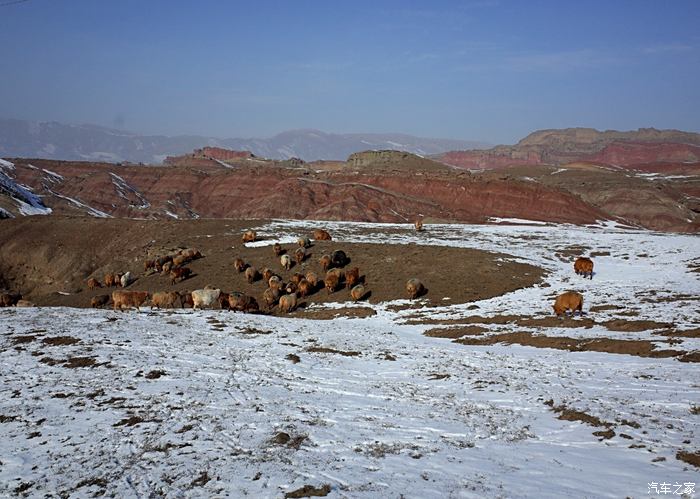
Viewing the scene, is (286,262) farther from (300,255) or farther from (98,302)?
(98,302)

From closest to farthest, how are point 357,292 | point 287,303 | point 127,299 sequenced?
point 127,299, point 287,303, point 357,292

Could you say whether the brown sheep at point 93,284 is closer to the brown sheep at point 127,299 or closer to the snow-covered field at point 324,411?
the brown sheep at point 127,299

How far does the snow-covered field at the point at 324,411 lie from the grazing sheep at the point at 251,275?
1070 centimetres

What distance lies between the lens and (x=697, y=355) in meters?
14.3

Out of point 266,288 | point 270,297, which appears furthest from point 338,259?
point 270,297

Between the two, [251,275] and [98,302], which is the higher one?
[251,275]

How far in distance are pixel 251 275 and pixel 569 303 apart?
809 inches

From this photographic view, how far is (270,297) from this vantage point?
28.8 meters

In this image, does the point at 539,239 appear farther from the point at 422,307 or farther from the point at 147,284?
the point at 147,284

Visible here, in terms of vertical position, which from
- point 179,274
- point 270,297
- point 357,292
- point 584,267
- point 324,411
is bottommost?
point 270,297

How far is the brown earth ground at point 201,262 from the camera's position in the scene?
30062 mm

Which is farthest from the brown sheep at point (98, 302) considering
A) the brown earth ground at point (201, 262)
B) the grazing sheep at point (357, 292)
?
the grazing sheep at point (357, 292)

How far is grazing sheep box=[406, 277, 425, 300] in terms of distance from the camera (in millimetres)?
28117

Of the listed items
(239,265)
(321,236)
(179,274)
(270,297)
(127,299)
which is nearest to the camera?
(127,299)
